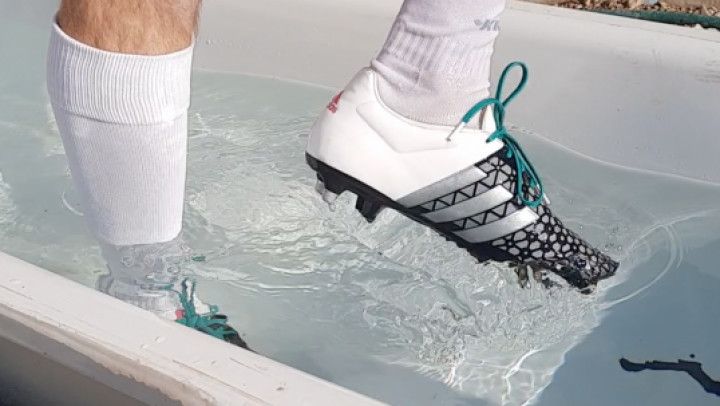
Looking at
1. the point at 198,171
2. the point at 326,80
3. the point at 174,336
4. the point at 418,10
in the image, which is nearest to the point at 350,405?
the point at 174,336

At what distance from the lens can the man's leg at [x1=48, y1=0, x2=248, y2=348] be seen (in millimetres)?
829

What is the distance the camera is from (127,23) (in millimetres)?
824

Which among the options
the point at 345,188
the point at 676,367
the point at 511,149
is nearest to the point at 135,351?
the point at 345,188

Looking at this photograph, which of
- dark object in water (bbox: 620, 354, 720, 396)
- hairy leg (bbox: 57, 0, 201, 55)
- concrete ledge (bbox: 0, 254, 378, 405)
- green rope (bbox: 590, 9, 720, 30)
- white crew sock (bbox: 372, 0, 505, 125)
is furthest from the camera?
green rope (bbox: 590, 9, 720, 30)

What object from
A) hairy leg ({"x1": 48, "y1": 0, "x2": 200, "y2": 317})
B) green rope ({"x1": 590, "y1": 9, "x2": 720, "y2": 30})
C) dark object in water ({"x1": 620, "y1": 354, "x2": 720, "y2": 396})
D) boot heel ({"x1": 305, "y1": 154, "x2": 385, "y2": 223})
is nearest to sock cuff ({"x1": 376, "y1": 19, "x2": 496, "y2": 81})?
boot heel ({"x1": 305, "y1": 154, "x2": 385, "y2": 223})

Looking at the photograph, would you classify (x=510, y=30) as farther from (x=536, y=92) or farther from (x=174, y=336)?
(x=174, y=336)

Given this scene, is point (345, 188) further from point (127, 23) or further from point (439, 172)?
point (127, 23)

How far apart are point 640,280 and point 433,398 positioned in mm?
380

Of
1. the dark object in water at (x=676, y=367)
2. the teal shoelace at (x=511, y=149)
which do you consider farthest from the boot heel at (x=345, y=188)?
the dark object in water at (x=676, y=367)

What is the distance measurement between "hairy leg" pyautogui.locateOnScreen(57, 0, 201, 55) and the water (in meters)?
0.43

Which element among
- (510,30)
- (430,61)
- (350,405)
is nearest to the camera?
(350,405)

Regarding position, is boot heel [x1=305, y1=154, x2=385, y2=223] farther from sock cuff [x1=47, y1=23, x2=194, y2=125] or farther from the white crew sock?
sock cuff [x1=47, y1=23, x2=194, y2=125]

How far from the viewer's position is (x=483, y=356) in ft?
3.67

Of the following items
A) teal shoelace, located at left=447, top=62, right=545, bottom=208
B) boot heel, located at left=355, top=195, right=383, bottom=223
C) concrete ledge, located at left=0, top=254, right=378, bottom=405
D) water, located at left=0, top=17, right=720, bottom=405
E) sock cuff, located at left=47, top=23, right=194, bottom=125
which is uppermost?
sock cuff, located at left=47, top=23, right=194, bottom=125
